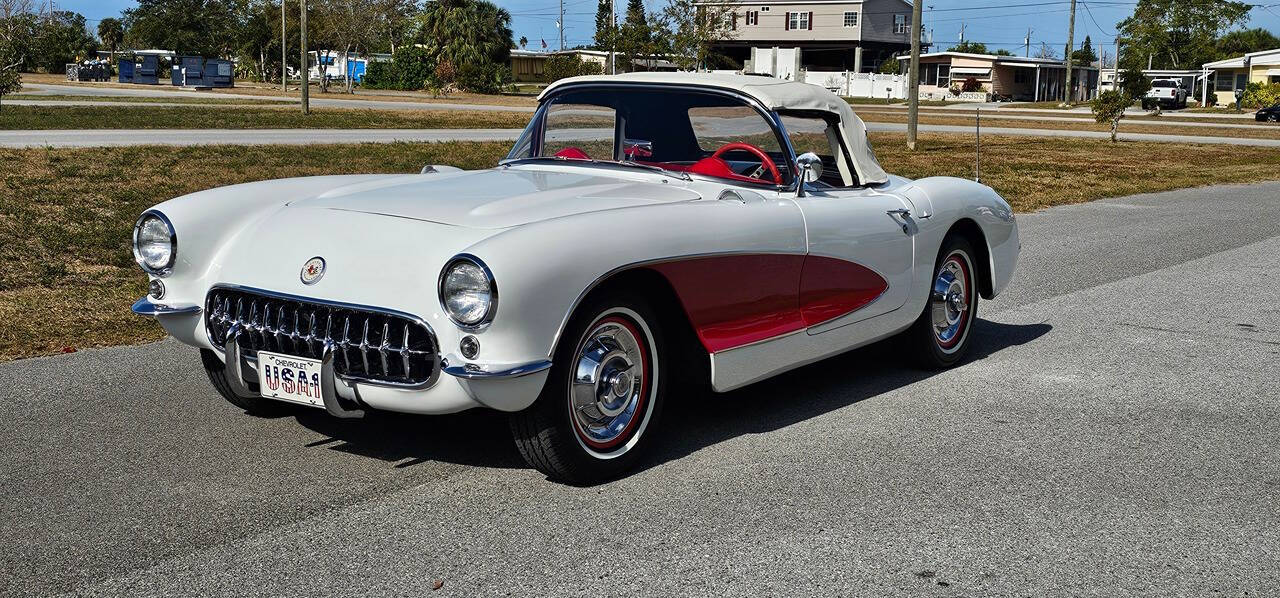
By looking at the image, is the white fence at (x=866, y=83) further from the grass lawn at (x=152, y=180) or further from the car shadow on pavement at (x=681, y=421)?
the car shadow on pavement at (x=681, y=421)

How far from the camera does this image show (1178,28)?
96.0 metres

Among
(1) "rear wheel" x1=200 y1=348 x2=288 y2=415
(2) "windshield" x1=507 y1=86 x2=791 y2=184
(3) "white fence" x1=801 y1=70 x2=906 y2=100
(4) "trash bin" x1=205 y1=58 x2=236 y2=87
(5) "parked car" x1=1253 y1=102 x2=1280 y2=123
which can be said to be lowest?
(1) "rear wheel" x1=200 y1=348 x2=288 y2=415

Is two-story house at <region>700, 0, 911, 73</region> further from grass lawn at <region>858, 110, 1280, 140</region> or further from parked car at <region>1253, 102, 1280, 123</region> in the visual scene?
grass lawn at <region>858, 110, 1280, 140</region>

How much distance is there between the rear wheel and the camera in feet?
16.4

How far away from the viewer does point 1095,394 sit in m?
5.95

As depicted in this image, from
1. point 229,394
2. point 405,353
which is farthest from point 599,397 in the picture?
point 229,394

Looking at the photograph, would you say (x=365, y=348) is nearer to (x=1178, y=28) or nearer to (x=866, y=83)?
(x=866, y=83)

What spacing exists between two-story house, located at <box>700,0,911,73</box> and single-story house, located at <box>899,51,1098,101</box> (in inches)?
187

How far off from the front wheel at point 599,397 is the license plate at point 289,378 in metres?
0.65

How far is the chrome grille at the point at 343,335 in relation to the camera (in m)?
4.10

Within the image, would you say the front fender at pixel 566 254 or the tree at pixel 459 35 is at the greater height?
the tree at pixel 459 35

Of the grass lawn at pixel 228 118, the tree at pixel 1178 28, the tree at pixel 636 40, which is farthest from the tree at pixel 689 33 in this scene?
the tree at pixel 1178 28

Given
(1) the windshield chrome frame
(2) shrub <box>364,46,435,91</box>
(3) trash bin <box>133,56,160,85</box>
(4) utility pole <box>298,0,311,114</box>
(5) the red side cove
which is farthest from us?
(2) shrub <box>364,46,435,91</box>

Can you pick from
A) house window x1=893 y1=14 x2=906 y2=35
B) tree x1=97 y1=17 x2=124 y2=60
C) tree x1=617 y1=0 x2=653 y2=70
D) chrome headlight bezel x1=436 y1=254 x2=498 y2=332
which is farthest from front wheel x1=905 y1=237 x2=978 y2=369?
tree x1=97 y1=17 x2=124 y2=60
